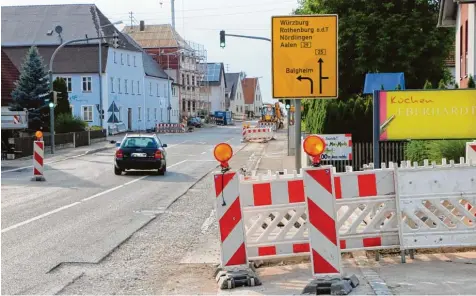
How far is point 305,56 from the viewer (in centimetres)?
1062

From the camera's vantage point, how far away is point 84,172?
26.9 meters

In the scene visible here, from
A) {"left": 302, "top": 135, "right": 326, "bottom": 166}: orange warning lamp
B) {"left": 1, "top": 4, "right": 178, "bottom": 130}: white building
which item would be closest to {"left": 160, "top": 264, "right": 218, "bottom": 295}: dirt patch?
{"left": 302, "top": 135, "right": 326, "bottom": 166}: orange warning lamp

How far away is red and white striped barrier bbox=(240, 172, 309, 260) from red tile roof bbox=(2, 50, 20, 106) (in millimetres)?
45666

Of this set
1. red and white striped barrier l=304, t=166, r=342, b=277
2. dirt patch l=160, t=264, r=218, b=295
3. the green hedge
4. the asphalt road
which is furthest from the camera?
the green hedge

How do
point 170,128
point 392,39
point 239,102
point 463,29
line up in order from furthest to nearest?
point 239,102
point 170,128
point 392,39
point 463,29

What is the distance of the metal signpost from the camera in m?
10.6

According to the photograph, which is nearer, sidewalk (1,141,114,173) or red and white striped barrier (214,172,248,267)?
red and white striped barrier (214,172,248,267)

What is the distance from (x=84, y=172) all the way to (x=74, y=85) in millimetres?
50200

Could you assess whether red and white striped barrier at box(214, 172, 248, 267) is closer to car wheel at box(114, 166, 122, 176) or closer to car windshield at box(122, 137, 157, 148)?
car wheel at box(114, 166, 122, 176)

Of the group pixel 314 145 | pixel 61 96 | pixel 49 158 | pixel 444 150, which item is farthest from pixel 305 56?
pixel 61 96

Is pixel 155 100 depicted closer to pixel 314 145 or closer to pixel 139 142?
pixel 139 142

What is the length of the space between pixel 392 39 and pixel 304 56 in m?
29.2

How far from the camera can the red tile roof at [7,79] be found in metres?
51.4

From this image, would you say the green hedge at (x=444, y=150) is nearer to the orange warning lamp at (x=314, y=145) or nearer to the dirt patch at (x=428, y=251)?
the dirt patch at (x=428, y=251)
